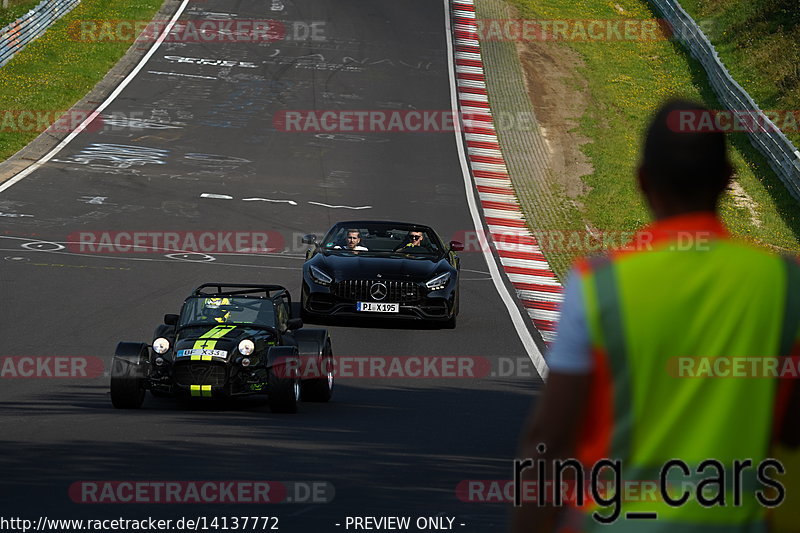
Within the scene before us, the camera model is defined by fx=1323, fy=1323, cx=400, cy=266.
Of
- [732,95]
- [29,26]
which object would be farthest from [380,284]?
[29,26]

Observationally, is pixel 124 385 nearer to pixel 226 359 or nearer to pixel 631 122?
pixel 226 359

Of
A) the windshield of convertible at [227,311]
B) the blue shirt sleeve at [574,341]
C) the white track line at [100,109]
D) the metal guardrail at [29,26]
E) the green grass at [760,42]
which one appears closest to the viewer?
the blue shirt sleeve at [574,341]

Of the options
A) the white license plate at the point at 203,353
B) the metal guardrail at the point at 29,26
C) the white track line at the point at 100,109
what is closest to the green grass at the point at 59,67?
the metal guardrail at the point at 29,26

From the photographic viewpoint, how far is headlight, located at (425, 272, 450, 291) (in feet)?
55.5

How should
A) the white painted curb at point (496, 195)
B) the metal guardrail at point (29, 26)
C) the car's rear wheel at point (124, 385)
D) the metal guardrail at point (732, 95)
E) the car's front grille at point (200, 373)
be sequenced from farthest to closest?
1. the metal guardrail at point (29, 26)
2. the metal guardrail at point (732, 95)
3. the white painted curb at point (496, 195)
4. the car's front grille at point (200, 373)
5. the car's rear wheel at point (124, 385)

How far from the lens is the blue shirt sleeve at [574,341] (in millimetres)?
2895

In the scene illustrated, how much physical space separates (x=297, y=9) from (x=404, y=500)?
40.3 metres

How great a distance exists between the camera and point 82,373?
44.0 feet

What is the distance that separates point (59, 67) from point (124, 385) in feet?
91.3

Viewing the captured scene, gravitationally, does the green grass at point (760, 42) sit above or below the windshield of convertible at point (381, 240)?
above

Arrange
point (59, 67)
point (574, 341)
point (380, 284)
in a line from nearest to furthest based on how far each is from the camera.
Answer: point (574, 341) → point (380, 284) → point (59, 67)

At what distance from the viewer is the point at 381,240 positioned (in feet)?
60.4

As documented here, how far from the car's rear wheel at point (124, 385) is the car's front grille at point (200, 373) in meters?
0.38

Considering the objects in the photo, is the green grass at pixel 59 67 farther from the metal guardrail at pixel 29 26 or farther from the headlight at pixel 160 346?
the headlight at pixel 160 346
